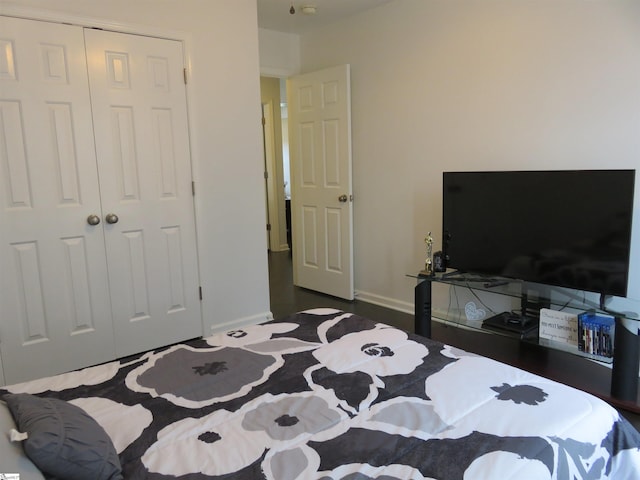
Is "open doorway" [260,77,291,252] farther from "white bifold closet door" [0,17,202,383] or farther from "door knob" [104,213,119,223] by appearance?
"door knob" [104,213,119,223]

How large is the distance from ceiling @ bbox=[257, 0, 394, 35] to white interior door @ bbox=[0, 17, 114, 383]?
1628 mm

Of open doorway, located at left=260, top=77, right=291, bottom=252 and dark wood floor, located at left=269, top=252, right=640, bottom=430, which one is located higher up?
open doorway, located at left=260, top=77, right=291, bottom=252

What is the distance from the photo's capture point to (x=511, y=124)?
313cm

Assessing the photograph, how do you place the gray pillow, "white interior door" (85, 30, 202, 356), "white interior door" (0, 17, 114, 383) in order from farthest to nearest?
"white interior door" (85, 30, 202, 356) → "white interior door" (0, 17, 114, 383) → the gray pillow

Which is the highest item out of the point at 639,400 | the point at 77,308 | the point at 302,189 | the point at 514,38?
the point at 514,38

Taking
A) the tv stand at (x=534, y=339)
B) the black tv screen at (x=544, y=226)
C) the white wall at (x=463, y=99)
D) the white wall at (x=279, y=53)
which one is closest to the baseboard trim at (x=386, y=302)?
the white wall at (x=463, y=99)

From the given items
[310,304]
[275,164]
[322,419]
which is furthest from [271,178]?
[322,419]

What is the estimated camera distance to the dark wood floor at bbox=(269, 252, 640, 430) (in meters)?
2.69

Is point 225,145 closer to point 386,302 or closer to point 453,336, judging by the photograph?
point 386,302

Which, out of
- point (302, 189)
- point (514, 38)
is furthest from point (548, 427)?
point (302, 189)

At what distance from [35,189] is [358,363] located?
2.18 m

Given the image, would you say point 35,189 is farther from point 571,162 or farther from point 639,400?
point 639,400

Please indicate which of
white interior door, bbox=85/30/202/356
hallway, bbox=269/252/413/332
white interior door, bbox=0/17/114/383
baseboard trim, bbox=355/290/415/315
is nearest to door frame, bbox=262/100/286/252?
hallway, bbox=269/252/413/332

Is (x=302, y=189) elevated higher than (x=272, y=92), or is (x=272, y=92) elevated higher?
(x=272, y=92)
